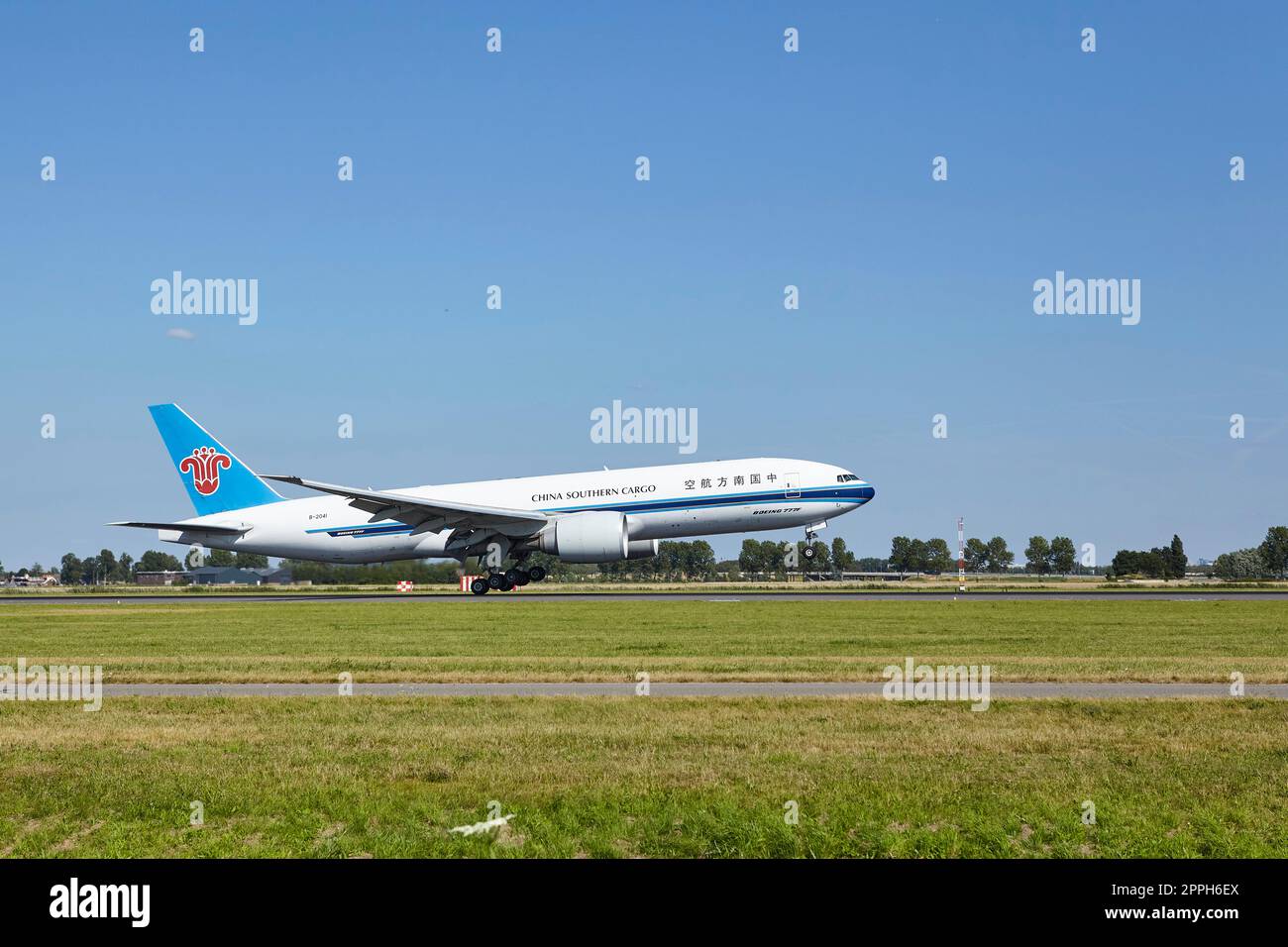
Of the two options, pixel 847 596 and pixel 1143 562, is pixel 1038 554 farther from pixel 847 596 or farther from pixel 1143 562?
pixel 847 596

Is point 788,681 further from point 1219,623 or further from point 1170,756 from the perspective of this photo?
point 1219,623

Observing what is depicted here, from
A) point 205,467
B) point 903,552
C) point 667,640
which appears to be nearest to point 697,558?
point 903,552

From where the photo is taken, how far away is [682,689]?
1947 cm

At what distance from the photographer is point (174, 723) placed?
1633 centimetres

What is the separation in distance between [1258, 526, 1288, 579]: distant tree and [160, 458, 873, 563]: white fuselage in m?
142

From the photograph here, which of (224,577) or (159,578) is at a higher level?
(224,577)

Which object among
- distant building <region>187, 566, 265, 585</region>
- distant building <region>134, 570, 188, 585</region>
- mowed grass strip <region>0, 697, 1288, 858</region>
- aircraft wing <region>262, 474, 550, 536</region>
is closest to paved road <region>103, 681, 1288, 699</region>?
mowed grass strip <region>0, 697, 1288, 858</region>

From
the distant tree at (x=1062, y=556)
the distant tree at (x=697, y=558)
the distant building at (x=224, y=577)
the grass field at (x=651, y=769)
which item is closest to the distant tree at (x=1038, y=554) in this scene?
the distant tree at (x=1062, y=556)

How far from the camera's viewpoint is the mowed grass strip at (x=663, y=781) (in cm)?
1041

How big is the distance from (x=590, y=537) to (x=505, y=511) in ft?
14.3

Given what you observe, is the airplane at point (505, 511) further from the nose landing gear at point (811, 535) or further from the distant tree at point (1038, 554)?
the distant tree at point (1038, 554)
